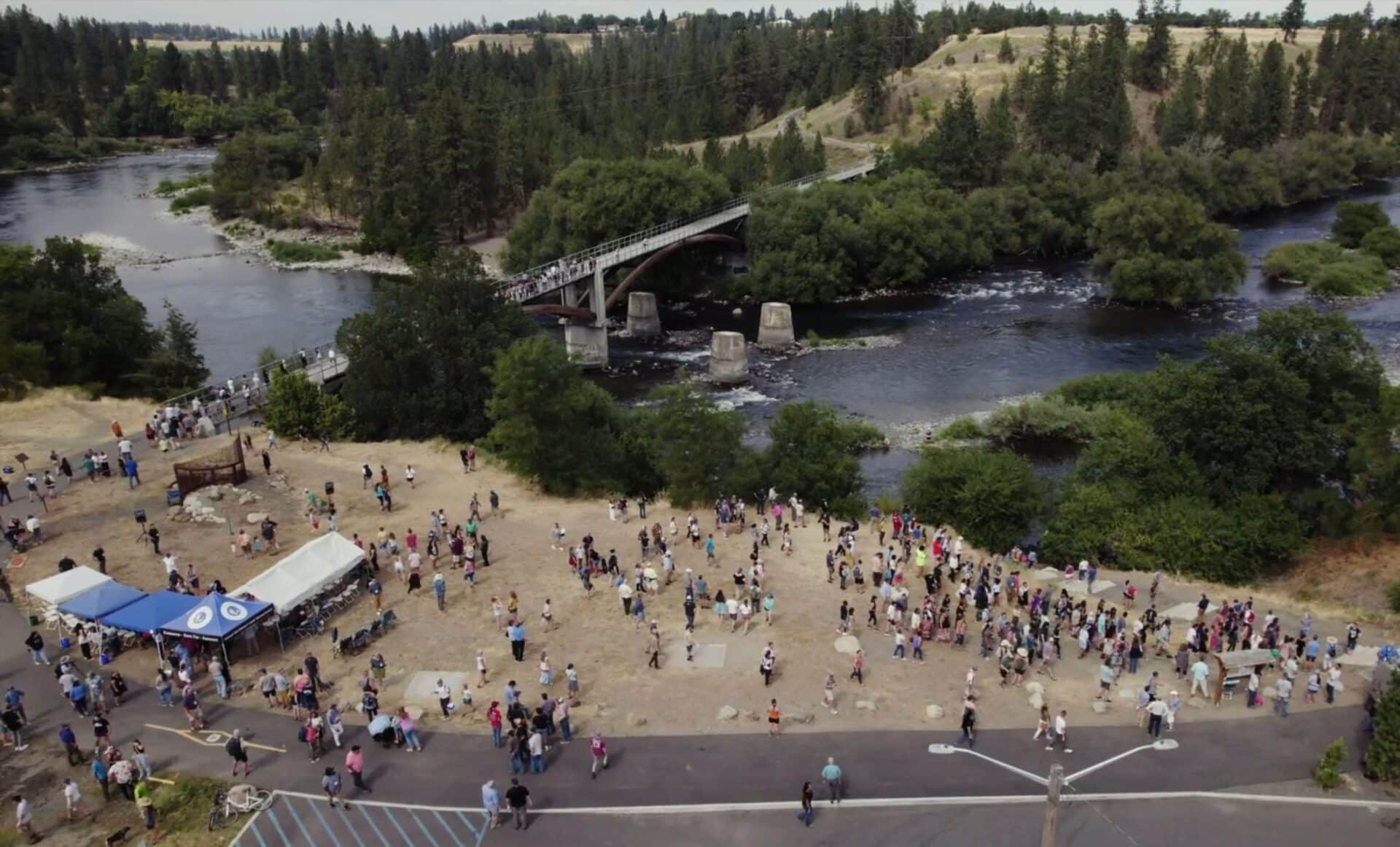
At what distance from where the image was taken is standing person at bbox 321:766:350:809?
1024 inches

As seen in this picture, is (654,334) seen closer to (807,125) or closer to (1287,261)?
(1287,261)

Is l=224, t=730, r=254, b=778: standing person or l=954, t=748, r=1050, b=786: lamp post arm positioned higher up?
l=954, t=748, r=1050, b=786: lamp post arm

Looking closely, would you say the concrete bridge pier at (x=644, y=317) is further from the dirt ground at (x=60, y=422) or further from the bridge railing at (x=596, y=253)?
the dirt ground at (x=60, y=422)

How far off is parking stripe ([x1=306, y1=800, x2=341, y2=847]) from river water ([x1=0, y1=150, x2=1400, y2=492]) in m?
34.3

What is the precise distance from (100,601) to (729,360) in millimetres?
48185

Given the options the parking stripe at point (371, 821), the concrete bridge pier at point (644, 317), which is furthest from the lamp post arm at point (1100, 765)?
the concrete bridge pier at point (644, 317)

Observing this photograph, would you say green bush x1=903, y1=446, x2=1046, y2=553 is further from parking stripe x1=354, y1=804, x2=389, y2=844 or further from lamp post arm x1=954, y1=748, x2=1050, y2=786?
parking stripe x1=354, y1=804, x2=389, y2=844

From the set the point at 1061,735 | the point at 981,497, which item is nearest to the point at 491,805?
the point at 1061,735

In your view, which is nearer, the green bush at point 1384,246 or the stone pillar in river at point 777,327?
the stone pillar in river at point 777,327

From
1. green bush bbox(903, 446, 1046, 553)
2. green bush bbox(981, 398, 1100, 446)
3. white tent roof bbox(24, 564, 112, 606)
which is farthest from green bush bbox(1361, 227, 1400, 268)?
white tent roof bbox(24, 564, 112, 606)

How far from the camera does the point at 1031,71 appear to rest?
145 m

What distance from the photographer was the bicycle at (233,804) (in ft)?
84.4

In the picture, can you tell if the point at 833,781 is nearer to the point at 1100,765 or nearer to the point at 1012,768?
the point at 1012,768

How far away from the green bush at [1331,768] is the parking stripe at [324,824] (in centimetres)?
2313
